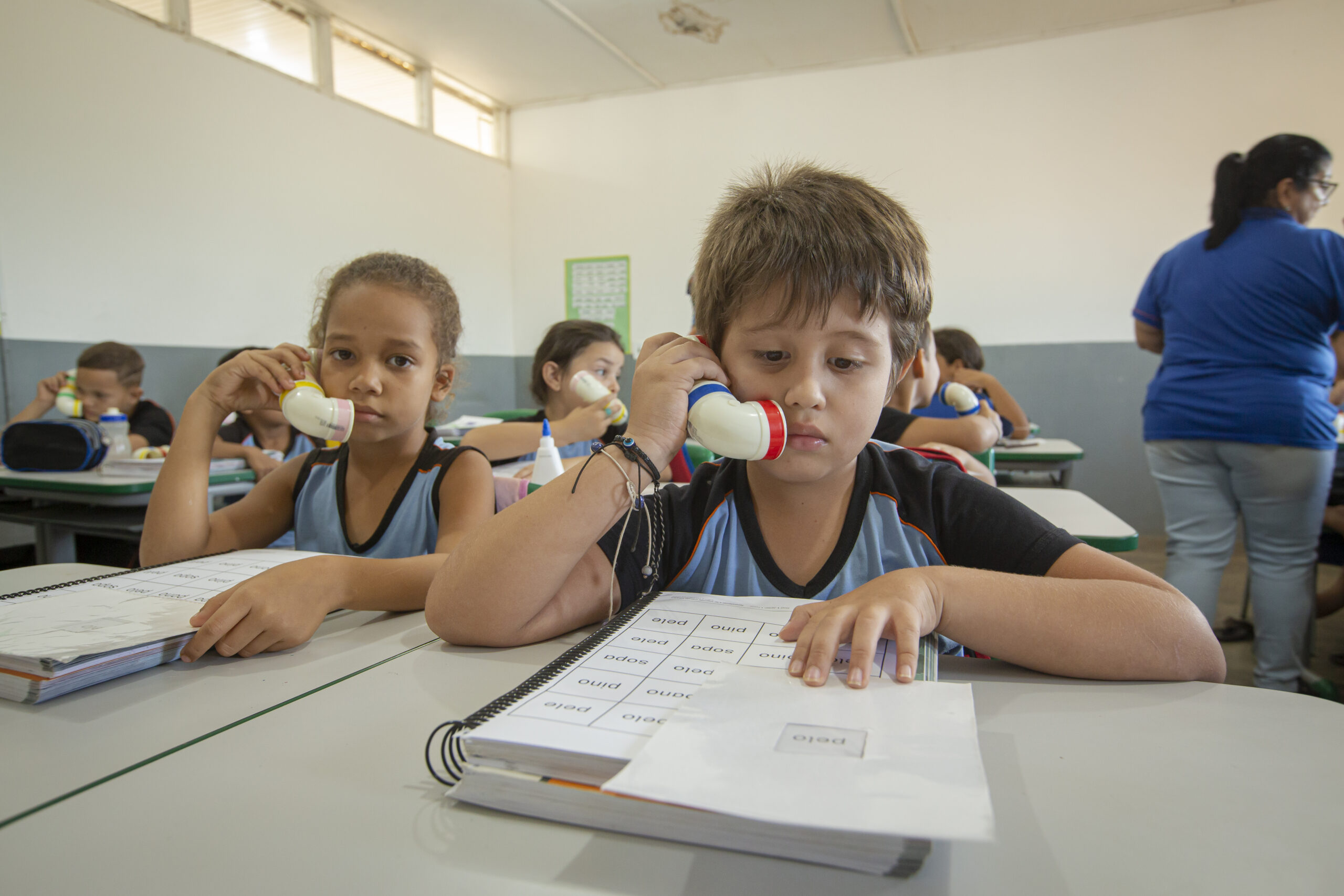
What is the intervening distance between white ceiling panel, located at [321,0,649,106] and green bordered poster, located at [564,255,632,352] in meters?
1.23

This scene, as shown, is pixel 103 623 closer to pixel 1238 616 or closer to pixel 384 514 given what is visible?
pixel 384 514

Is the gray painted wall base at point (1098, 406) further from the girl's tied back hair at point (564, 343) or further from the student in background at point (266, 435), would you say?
the student in background at point (266, 435)

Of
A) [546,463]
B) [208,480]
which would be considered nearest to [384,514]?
[208,480]

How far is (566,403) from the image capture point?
Answer: 2.69 m

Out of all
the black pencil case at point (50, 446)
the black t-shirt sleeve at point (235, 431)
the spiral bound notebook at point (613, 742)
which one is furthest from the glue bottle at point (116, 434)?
the spiral bound notebook at point (613, 742)

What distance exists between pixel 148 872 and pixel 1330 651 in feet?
11.2

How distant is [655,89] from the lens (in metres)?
5.43

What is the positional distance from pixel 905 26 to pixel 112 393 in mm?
4459

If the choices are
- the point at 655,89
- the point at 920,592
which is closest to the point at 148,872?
the point at 920,592

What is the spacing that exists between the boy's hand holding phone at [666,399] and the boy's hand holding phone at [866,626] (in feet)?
0.79

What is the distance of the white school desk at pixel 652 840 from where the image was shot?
1.28 feet

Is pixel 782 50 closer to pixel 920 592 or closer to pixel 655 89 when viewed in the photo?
pixel 655 89

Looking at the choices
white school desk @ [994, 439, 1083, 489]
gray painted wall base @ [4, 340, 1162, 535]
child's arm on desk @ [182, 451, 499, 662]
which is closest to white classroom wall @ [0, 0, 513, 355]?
child's arm on desk @ [182, 451, 499, 662]

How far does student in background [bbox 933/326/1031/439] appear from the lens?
3.44m
